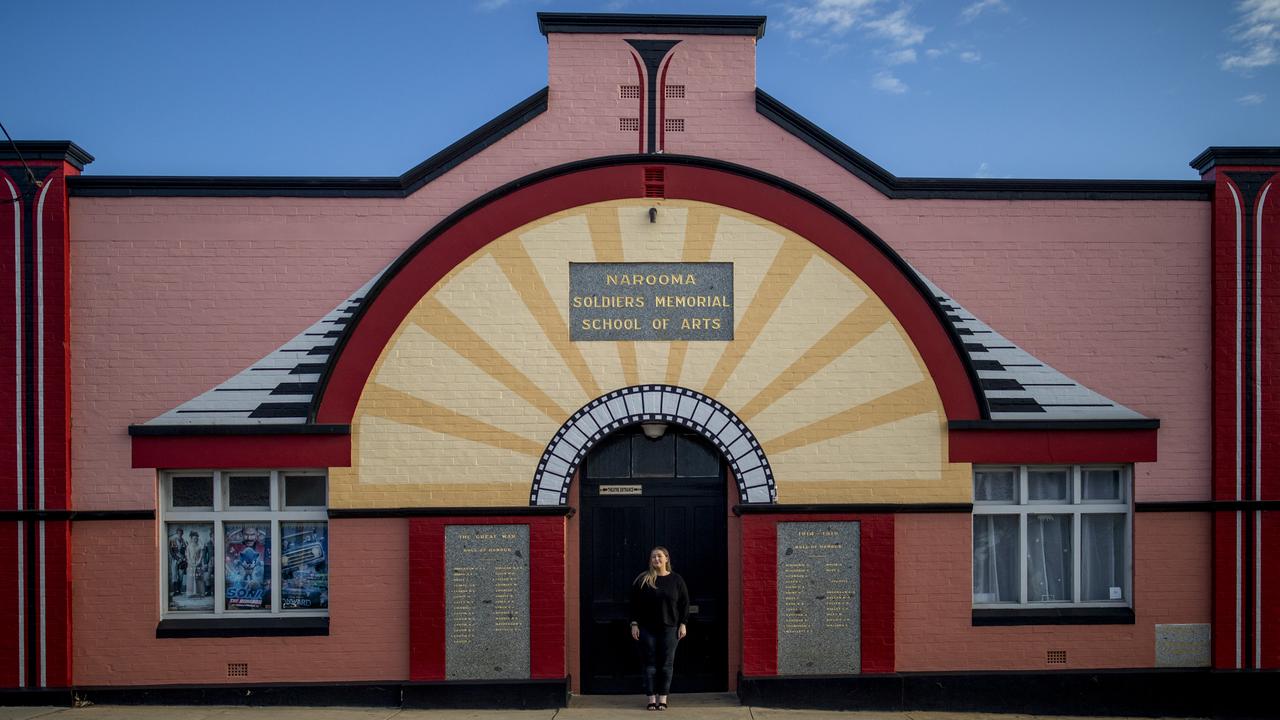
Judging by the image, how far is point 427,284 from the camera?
9.30 m

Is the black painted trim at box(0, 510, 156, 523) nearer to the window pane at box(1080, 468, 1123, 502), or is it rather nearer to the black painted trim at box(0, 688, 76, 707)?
the black painted trim at box(0, 688, 76, 707)

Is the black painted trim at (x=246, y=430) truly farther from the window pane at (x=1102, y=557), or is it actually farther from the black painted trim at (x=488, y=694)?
the window pane at (x=1102, y=557)

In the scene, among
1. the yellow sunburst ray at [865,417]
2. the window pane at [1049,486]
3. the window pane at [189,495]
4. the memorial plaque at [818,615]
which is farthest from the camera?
A: the window pane at [1049,486]

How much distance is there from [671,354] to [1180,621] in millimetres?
5858

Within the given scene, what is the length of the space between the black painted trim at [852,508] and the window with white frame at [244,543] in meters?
4.31

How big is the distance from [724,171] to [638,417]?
2.65m

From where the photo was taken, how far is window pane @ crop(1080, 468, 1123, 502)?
962 centimetres

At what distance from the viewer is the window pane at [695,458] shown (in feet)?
31.4

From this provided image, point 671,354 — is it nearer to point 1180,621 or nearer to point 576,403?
point 576,403

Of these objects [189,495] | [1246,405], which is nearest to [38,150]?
[189,495]

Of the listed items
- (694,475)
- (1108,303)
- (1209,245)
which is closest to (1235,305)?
(1209,245)

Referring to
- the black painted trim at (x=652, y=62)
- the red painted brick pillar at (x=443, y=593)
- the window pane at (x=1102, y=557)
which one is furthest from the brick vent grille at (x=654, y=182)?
the window pane at (x=1102, y=557)

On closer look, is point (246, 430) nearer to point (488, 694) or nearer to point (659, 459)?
point (488, 694)

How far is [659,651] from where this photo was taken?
894 centimetres
